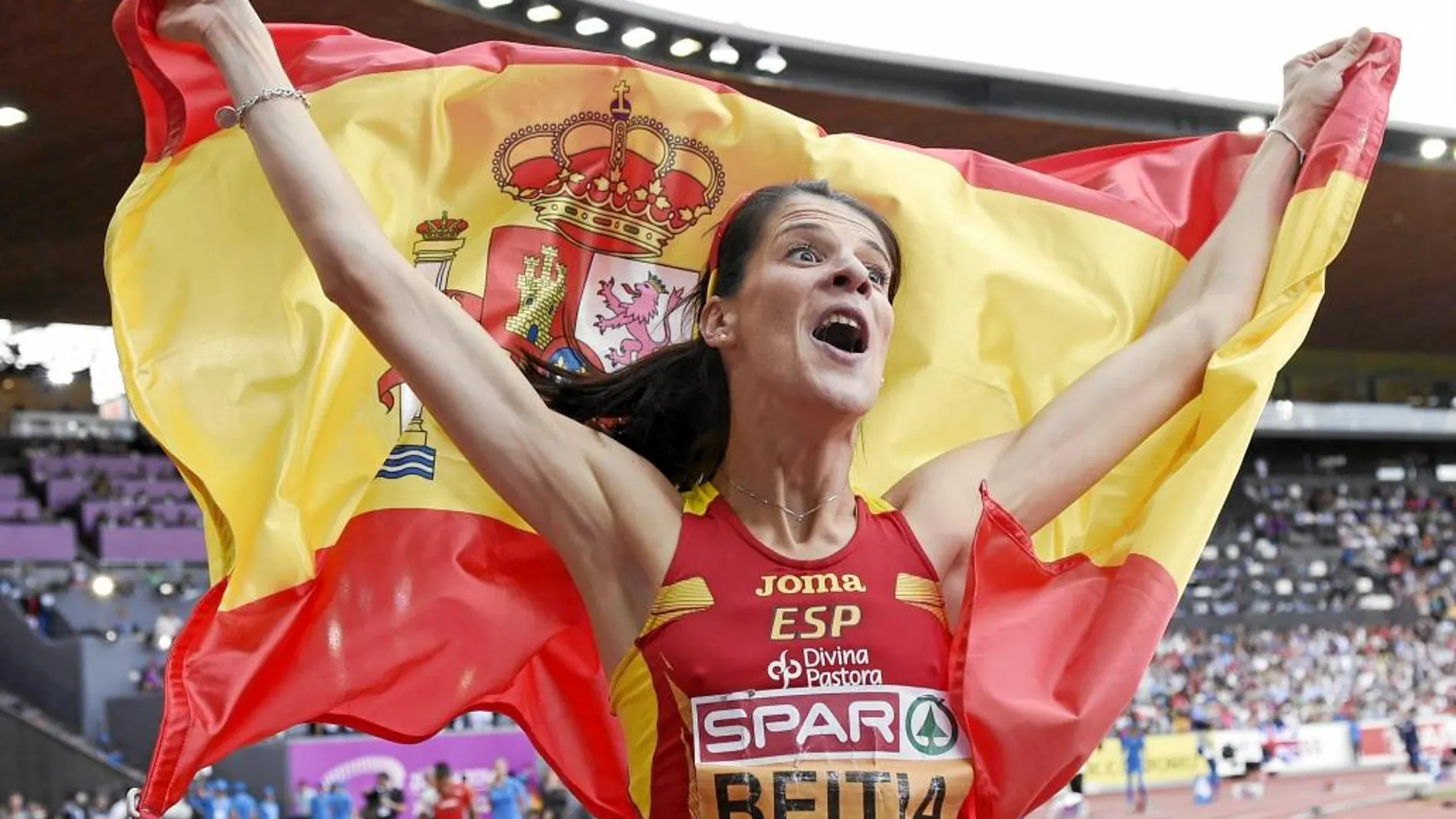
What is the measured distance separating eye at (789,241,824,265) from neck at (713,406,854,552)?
0.27 metres

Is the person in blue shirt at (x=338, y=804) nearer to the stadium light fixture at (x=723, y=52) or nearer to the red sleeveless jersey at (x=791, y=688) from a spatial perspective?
the stadium light fixture at (x=723, y=52)

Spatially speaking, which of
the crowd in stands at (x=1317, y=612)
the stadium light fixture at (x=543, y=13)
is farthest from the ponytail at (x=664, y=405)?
the crowd in stands at (x=1317, y=612)

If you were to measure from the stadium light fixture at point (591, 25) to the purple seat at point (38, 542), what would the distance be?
9.08m

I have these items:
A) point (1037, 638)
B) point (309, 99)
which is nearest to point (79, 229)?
point (309, 99)

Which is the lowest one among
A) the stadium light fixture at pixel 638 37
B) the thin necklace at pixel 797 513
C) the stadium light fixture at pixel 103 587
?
the thin necklace at pixel 797 513

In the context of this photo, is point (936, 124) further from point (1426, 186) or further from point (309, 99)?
point (309, 99)

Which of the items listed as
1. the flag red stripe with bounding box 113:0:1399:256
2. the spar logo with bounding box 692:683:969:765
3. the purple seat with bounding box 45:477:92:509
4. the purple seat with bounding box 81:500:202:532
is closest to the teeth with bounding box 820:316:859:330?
the spar logo with bounding box 692:683:969:765

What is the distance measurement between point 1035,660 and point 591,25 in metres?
13.4

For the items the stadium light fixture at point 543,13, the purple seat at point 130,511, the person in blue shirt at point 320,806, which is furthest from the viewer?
the purple seat at point 130,511

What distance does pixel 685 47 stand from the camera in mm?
16297

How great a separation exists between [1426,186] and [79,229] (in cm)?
1762

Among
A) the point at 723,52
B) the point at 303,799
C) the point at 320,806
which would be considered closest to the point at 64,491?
the point at 303,799

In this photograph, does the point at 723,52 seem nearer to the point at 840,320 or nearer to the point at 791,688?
the point at 840,320

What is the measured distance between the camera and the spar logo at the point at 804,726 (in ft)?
8.41
